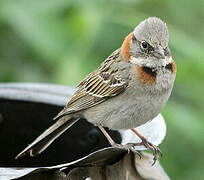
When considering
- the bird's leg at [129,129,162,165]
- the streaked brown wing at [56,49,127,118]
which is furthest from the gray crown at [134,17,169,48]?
the bird's leg at [129,129,162,165]

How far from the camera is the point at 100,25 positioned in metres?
6.00

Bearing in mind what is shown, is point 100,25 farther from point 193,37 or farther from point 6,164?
point 6,164

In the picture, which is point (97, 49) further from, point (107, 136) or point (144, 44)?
point (107, 136)

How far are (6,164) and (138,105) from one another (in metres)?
0.80

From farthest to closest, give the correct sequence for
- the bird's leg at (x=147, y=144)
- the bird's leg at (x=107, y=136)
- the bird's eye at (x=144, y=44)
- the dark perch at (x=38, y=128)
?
the bird's eye at (x=144, y=44), the dark perch at (x=38, y=128), the bird's leg at (x=107, y=136), the bird's leg at (x=147, y=144)

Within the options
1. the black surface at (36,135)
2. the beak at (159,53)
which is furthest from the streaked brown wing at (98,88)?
the beak at (159,53)

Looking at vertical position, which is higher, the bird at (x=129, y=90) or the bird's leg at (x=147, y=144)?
the bird at (x=129, y=90)

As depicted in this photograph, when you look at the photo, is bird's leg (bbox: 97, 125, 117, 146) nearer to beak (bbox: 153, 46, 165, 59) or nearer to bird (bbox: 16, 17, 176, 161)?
bird (bbox: 16, 17, 176, 161)

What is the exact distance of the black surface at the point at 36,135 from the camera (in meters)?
4.57

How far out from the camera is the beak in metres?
4.57

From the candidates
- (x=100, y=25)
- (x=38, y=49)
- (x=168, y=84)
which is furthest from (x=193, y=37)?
(x=168, y=84)

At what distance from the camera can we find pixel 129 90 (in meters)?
4.77

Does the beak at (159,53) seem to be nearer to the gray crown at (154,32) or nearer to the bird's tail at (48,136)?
the gray crown at (154,32)

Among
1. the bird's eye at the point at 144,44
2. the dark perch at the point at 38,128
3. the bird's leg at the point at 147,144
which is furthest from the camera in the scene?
the bird's eye at the point at 144,44
